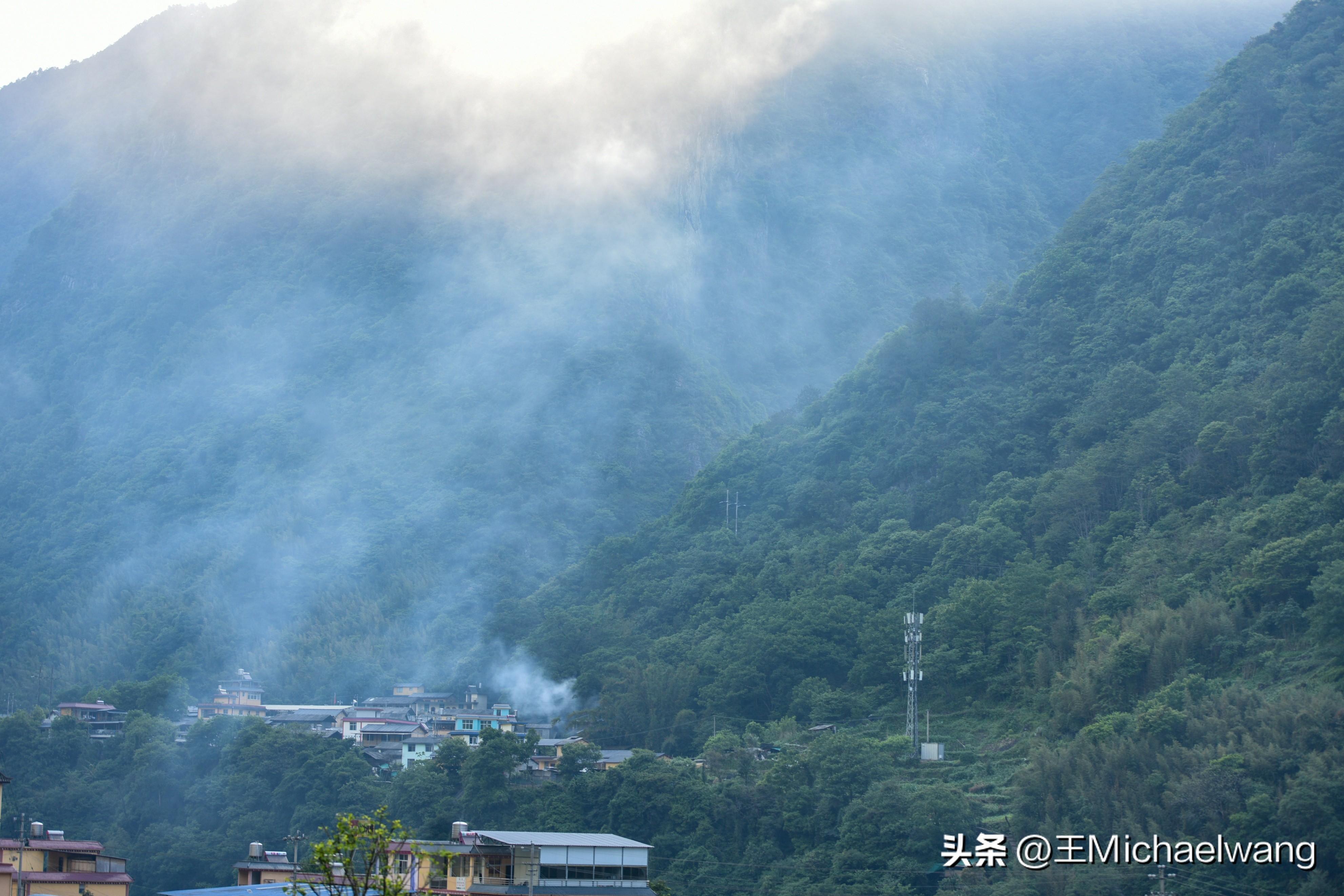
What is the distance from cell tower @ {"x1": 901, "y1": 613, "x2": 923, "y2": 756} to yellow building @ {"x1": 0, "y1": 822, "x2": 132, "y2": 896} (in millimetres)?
26308

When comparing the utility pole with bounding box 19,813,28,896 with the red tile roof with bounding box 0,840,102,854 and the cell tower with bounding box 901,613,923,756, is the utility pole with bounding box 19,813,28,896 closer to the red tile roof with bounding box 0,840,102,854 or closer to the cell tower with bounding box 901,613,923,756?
the red tile roof with bounding box 0,840,102,854

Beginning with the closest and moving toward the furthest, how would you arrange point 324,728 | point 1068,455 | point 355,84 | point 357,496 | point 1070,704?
point 1070,704
point 1068,455
point 324,728
point 357,496
point 355,84

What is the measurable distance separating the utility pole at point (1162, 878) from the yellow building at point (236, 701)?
52527 mm

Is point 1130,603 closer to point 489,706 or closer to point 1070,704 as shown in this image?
point 1070,704

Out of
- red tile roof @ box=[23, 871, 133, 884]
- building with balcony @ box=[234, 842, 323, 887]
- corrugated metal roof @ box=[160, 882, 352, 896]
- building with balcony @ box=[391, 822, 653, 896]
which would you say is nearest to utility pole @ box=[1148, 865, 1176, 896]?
building with balcony @ box=[391, 822, 653, 896]

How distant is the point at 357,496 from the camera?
114 meters

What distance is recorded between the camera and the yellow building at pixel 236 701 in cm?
8269

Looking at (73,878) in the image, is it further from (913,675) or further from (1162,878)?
(913,675)

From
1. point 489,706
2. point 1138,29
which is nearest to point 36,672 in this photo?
point 489,706

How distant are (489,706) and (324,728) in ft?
27.2

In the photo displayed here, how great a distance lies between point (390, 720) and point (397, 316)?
6461cm

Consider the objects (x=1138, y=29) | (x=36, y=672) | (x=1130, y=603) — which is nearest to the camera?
(x=1130, y=603)

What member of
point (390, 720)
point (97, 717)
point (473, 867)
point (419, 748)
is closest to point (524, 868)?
point (473, 867)

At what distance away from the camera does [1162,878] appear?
1299 inches
